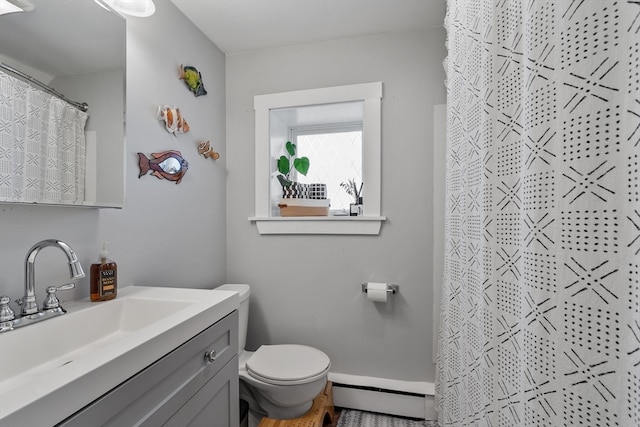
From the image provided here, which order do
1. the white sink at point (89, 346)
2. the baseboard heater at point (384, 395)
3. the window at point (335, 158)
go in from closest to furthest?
the white sink at point (89, 346), the baseboard heater at point (384, 395), the window at point (335, 158)

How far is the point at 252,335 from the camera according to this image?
6.59 ft

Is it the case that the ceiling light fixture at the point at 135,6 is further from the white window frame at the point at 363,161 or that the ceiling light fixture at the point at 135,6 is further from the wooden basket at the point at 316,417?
the wooden basket at the point at 316,417

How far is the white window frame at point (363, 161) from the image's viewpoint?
182 cm

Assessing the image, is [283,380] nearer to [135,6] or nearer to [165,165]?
[165,165]

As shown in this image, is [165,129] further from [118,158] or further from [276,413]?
[276,413]

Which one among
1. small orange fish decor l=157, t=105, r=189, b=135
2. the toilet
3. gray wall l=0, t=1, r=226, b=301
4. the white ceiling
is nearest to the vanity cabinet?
the toilet

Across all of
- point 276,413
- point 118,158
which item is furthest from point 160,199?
point 276,413

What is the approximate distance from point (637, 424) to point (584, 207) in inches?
9.2

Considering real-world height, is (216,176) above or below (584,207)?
above

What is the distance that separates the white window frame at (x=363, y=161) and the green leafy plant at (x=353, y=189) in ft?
0.42

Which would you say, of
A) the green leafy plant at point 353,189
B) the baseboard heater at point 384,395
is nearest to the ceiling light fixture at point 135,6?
the green leafy plant at point 353,189

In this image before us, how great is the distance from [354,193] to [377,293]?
2.21 ft

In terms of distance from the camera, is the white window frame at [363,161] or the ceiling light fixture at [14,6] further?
the white window frame at [363,161]

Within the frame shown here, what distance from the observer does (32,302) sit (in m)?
0.88
